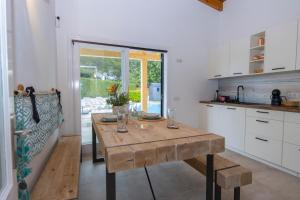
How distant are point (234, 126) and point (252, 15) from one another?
2229 mm

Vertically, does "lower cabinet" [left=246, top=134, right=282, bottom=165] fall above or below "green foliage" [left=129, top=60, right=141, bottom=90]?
below

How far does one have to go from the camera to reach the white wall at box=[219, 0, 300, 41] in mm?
3008

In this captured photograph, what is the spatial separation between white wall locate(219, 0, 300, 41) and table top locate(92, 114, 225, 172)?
294cm

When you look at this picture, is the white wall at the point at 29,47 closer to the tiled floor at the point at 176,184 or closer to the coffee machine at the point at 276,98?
the tiled floor at the point at 176,184

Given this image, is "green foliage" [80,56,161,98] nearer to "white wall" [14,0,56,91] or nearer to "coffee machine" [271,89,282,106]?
"white wall" [14,0,56,91]

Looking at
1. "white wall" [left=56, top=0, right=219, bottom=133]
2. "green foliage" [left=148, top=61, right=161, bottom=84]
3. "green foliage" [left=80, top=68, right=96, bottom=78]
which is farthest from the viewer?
"green foliage" [left=148, top=61, right=161, bottom=84]

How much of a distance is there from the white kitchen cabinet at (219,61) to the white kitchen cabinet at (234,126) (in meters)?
0.83

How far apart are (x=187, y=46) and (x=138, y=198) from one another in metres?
3.27

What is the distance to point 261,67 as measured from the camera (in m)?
3.34

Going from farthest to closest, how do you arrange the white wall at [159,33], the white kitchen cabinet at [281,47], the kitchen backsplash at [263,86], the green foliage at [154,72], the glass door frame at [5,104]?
the green foliage at [154,72]
the white wall at [159,33]
the kitchen backsplash at [263,86]
the white kitchen cabinet at [281,47]
the glass door frame at [5,104]

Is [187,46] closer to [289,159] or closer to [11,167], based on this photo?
[289,159]

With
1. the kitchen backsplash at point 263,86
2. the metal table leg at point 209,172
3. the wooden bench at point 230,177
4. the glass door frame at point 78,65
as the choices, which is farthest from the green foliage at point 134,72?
the metal table leg at point 209,172

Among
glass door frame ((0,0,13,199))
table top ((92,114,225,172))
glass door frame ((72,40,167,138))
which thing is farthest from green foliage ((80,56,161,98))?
glass door frame ((0,0,13,199))

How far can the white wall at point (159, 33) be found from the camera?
10.3 ft
